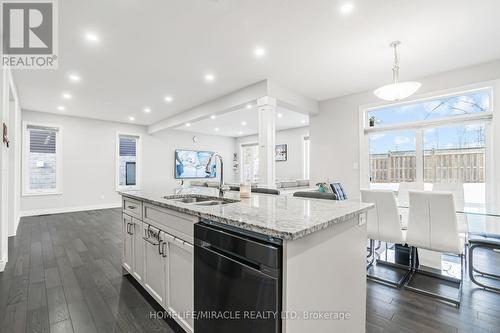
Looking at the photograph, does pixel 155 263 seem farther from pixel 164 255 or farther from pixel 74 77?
pixel 74 77

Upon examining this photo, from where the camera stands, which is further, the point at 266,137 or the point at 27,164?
the point at 27,164

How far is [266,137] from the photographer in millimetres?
4160

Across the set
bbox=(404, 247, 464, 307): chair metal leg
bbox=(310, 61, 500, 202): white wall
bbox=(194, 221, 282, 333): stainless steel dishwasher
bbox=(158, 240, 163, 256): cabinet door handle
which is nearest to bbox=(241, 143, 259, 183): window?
bbox=(310, 61, 500, 202): white wall

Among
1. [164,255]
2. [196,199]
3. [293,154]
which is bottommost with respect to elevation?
[164,255]

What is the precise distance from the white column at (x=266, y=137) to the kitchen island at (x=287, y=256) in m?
2.25

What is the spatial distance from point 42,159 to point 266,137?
6.17 meters

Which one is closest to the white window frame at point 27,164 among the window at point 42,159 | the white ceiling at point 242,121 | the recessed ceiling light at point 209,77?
the window at point 42,159

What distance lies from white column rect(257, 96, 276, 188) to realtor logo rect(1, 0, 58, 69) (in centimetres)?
292

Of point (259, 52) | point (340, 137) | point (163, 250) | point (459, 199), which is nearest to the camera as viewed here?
point (163, 250)

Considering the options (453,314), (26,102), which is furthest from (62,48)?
(453,314)

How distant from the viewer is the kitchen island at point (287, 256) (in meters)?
0.98

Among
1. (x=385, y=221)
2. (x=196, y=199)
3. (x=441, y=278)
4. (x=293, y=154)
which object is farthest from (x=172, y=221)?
(x=293, y=154)

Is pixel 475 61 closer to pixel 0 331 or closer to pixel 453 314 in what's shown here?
pixel 453 314

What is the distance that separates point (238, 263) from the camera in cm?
110
